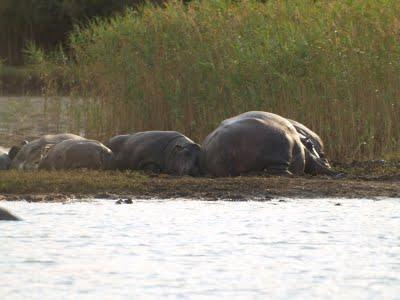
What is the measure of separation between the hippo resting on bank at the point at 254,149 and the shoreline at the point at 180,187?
347 millimetres

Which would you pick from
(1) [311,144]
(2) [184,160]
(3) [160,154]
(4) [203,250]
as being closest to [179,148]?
(2) [184,160]

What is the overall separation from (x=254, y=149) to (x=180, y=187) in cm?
130

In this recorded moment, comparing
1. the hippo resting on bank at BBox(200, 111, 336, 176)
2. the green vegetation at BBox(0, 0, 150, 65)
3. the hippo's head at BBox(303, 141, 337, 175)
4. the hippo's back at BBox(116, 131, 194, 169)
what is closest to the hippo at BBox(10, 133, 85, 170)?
the hippo's back at BBox(116, 131, 194, 169)

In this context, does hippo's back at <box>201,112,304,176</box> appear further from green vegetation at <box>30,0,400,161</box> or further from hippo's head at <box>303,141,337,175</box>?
green vegetation at <box>30,0,400,161</box>

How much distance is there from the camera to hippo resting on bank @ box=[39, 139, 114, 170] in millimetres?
13000

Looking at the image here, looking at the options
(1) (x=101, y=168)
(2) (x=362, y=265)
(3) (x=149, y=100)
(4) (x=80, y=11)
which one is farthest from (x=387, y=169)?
(4) (x=80, y=11)

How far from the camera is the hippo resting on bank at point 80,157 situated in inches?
512

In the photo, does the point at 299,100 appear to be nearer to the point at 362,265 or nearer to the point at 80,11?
the point at 362,265

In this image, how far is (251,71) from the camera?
581 inches

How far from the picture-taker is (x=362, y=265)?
23.2 feet

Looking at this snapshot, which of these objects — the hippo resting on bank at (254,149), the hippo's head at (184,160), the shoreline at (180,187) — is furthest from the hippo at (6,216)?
the hippo's head at (184,160)

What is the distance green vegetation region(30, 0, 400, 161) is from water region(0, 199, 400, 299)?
367cm

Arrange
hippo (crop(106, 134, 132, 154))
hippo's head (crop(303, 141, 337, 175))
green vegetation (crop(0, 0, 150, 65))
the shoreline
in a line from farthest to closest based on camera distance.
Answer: green vegetation (crop(0, 0, 150, 65)) < hippo (crop(106, 134, 132, 154)) < hippo's head (crop(303, 141, 337, 175)) < the shoreline

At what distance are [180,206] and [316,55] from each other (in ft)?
16.1
